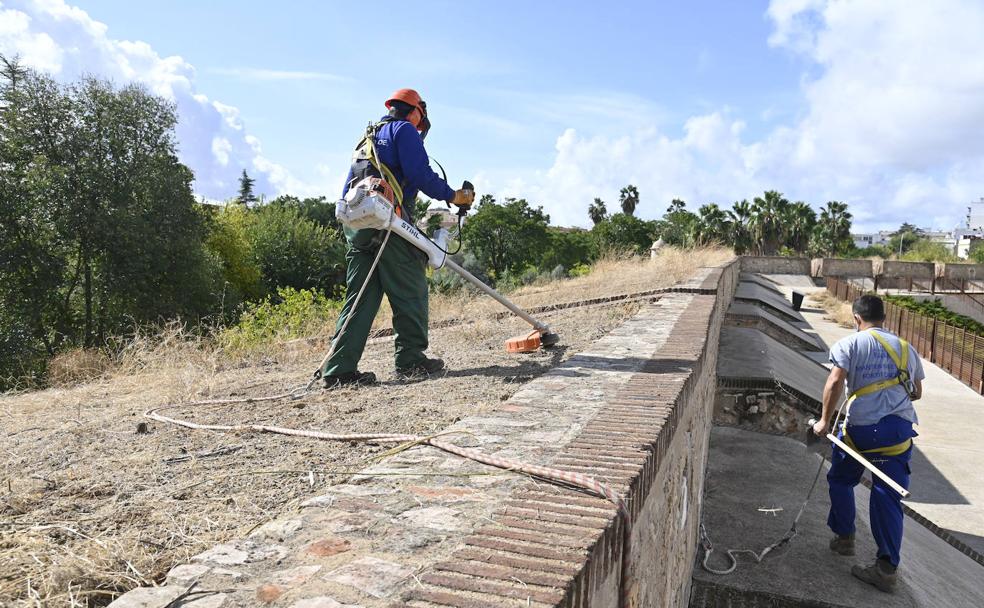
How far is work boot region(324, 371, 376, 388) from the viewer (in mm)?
4516

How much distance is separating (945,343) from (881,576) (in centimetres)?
1646

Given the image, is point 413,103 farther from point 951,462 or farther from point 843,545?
point 951,462

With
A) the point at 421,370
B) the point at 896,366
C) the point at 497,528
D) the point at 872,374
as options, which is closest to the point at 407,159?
the point at 421,370

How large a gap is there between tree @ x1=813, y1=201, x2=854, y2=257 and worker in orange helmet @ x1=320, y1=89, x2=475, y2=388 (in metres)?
59.4

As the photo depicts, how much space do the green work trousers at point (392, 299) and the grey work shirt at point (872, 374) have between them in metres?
2.77

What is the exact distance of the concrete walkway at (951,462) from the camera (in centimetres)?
795

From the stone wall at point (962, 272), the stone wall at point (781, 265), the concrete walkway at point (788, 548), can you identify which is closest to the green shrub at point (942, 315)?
the stone wall at point (781, 265)

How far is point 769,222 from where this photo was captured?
172 ft

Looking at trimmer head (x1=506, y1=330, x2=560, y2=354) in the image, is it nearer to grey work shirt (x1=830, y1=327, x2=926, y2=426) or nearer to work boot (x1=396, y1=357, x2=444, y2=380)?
work boot (x1=396, y1=357, x2=444, y2=380)

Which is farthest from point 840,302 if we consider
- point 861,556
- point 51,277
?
point 51,277

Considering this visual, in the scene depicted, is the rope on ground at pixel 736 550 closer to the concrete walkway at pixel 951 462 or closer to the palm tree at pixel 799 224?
the concrete walkway at pixel 951 462

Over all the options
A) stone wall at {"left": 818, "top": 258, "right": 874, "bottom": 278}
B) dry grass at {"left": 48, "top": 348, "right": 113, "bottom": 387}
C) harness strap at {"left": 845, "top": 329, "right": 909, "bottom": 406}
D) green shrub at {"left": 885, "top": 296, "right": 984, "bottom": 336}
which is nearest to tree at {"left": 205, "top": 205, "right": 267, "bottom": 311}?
dry grass at {"left": 48, "top": 348, "right": 113, "bottom": 387}

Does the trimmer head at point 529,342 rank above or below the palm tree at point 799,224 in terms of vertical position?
below

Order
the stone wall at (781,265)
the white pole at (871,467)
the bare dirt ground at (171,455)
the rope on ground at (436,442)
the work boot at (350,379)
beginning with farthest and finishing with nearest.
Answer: the stone wall at (781,265)
the work boot at (350,379)
the white pole at (871,467)
the rope on ground at (436,442)
the bare dirt ground at (171,455)
